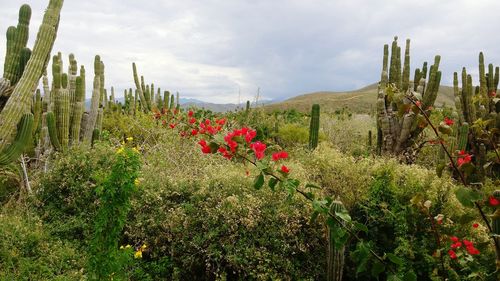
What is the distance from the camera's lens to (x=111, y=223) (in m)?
3.92

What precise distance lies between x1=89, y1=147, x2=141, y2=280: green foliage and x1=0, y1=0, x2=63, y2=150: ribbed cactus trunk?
7.93 feet

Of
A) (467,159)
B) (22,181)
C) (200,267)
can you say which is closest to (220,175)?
(200,267)

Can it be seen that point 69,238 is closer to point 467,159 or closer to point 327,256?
point 327,256

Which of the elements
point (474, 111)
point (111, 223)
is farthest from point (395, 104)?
point (111, 223)

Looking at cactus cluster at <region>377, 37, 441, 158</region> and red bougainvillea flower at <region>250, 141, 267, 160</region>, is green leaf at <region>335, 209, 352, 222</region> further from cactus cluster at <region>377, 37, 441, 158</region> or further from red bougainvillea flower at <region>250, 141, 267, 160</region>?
cactus cluster at <region>377, 37, 441, 158</region>

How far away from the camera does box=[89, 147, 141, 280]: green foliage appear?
379 cm

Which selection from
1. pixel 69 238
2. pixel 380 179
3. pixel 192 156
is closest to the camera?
pixel 380 179

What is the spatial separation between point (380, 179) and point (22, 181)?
5.68 meters

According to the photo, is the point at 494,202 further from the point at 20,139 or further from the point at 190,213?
the point at 20,139

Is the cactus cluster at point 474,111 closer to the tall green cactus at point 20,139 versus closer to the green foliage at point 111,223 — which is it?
the green foliage at point 111,223

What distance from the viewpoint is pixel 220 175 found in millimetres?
5871

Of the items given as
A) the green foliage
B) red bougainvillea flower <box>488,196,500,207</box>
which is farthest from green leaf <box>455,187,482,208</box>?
the green foliage

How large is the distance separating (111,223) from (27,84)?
115 inches

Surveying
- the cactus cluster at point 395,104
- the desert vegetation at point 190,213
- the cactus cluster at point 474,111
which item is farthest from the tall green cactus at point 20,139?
the cactus cluster at point 474,111
